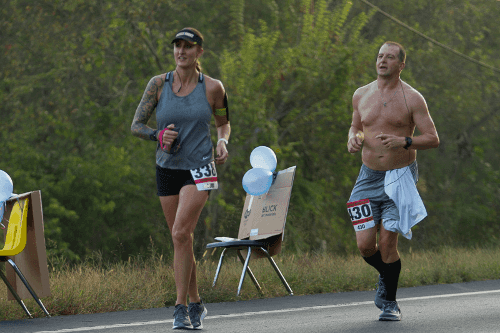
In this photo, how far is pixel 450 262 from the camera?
414 inches

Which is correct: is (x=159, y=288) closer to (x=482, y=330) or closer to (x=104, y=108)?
(x=482, y=330)

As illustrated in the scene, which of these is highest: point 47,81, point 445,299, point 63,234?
point 47,81

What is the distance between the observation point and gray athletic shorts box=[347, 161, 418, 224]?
245 inches

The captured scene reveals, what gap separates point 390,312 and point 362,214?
0.85 metres

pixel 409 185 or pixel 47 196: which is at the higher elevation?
pixel 409 185

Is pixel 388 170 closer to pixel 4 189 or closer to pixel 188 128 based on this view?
pixel 188 128

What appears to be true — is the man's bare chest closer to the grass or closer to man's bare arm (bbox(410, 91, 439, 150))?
man's bare arm (bbox(410, 91, 439, 150))

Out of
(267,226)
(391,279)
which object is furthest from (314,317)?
(267,226)

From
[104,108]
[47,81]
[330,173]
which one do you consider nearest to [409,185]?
[330,173]

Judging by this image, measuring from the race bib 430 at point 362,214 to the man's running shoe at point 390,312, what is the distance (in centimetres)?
67

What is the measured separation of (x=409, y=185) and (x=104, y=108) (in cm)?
1237

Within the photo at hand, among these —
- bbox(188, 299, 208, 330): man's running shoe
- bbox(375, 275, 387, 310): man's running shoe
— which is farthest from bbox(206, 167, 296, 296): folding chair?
bbox(188, 299, 208, 330): man's running shoe

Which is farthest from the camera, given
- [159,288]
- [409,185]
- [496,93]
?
[496,93]

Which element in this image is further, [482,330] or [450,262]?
[450,262]
